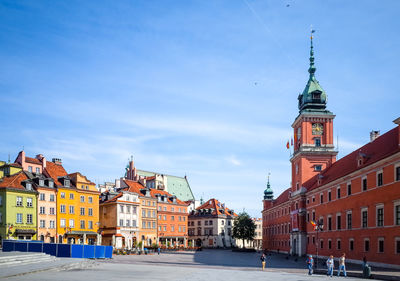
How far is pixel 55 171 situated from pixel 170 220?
30761mm

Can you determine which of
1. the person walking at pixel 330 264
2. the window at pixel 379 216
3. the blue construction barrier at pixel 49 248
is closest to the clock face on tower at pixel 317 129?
the window at pixel 379 216

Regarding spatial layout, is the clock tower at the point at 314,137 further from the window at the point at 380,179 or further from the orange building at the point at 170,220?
the orange building at the point at 170,220

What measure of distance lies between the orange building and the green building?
3112 centimetres

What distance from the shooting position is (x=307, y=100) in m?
73.8

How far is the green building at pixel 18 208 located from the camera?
61156 millimetres

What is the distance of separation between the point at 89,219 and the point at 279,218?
40.8 metres

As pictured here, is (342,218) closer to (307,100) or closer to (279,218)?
(307,100)

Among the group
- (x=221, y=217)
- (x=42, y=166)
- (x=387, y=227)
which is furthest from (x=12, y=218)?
(x=221, y=217)

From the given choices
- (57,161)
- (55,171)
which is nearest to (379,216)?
(55,171)

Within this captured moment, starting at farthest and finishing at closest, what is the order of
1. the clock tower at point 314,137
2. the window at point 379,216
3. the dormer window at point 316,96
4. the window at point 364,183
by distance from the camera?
the dormer window at point 316,96 → the clock tower at point 314,137 → the window at point 364,183 → the window at point 379,216

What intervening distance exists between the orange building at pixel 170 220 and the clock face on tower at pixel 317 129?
121 feet

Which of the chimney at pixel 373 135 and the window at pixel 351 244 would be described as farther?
the chimney at pixel 373 135

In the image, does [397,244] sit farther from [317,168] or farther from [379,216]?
[317,168]

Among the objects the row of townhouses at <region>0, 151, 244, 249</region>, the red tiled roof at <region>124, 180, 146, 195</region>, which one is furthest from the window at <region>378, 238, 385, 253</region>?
the red tiled roof at <region>124, 180, 146, 195</region>
